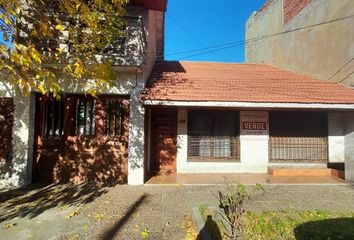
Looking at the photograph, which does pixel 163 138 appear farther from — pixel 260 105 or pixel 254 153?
pixel 260 105

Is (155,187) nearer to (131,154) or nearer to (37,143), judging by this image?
(131,154)

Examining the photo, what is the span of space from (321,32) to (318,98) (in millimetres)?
3958

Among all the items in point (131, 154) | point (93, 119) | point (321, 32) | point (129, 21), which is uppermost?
point (321, 32)

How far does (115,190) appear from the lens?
26.7 feet

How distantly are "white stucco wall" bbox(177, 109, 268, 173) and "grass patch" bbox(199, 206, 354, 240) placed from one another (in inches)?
191

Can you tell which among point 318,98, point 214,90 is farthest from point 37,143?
point 318,98

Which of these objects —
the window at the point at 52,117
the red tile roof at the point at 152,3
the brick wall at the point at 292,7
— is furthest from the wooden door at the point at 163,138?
the brick wall at the point at 292,7

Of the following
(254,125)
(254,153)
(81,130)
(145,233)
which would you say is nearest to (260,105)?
(254,125)

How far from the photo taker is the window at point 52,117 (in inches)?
362

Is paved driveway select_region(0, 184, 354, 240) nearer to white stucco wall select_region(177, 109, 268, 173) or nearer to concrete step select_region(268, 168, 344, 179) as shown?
concrete step select_region(268, 168, 344, 179)

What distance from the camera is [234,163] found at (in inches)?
435

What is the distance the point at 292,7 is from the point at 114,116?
10.7 meters

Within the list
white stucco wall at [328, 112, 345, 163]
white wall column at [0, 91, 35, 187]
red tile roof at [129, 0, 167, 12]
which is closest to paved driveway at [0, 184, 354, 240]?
white wall column at [0, 91, 35, 187]

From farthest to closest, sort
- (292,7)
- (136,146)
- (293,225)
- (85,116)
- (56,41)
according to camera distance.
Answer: (292,7)
(85,116)
(136,146)
(56,41)
(293,225)
